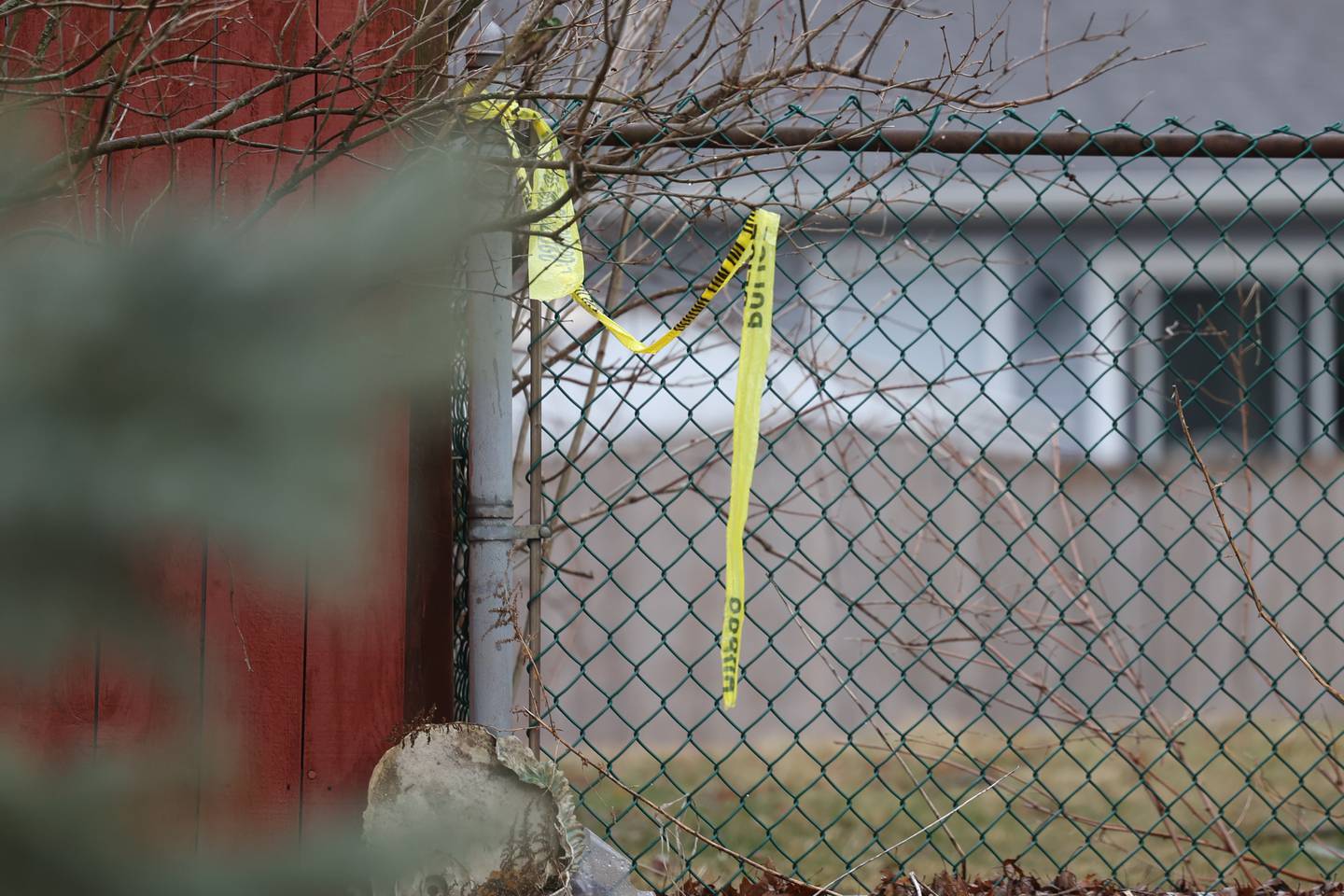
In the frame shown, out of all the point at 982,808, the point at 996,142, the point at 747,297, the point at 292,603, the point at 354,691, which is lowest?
the point at 982,808

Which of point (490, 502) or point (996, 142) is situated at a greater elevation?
point (996, 142)

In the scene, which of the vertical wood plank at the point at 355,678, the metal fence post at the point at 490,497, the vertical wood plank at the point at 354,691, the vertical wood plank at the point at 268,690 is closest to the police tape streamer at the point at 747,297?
the metal fence post at the point at 490,497

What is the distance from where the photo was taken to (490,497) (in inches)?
99.5

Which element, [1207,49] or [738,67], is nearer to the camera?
[738,67]

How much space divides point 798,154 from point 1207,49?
9.90m

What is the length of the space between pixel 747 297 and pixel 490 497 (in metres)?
0.67

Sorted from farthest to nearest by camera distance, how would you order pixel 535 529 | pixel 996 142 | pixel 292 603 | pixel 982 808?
pixel 982 808 → pixel 996 142 → pixel 535 529 → pixel 292 603

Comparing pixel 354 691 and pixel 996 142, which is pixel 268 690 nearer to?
pixel 354 691

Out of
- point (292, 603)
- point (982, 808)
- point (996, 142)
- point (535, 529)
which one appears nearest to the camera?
point (292, 603)

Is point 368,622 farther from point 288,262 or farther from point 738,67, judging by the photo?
point 288,262

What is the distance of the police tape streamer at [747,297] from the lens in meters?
2.43

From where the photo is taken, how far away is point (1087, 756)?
6.62 metres

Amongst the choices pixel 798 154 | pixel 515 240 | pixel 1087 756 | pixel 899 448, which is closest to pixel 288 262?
pixel 798 154

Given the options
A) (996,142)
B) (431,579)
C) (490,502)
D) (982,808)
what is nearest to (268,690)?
(431,579)
